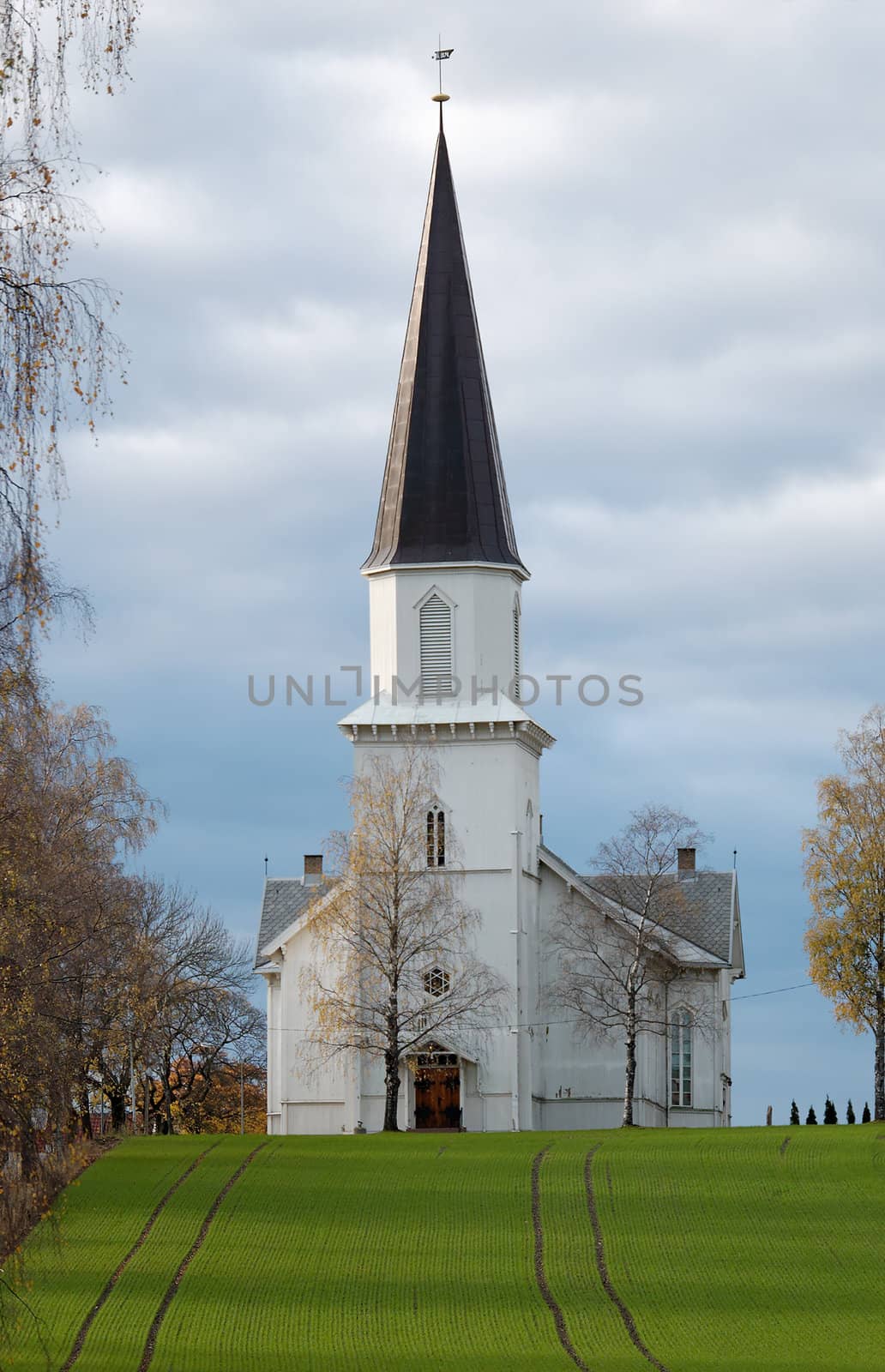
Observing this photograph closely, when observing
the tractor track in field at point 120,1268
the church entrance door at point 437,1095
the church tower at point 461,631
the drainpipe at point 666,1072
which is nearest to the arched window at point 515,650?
the church tower at point 461,631

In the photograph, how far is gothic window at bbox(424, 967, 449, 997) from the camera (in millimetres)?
55000

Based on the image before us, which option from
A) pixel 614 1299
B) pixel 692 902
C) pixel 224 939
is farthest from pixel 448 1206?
pixel 224 939

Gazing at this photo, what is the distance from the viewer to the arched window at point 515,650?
59.5 m

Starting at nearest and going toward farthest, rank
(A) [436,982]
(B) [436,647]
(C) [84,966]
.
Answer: (C) [84,966]
(A) [436,982]
(B) [436,647]

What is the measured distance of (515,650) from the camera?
197 feet

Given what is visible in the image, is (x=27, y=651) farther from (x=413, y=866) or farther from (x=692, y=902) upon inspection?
(x=692, y=902)

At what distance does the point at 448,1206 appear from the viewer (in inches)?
1720

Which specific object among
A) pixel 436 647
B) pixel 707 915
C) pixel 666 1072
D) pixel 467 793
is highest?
pixel 436 647

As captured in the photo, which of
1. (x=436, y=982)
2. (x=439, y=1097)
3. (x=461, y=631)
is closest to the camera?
(x=436, y=982)

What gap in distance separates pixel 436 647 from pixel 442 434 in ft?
22.6

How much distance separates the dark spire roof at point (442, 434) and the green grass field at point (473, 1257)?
18.0 m

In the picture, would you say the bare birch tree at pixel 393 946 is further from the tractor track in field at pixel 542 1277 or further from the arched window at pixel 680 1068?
the arched window at pixel 680 1068

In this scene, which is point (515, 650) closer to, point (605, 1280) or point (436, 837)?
point (436, 837)

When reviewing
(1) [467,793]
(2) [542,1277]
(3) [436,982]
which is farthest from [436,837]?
(2) [542,1277]
